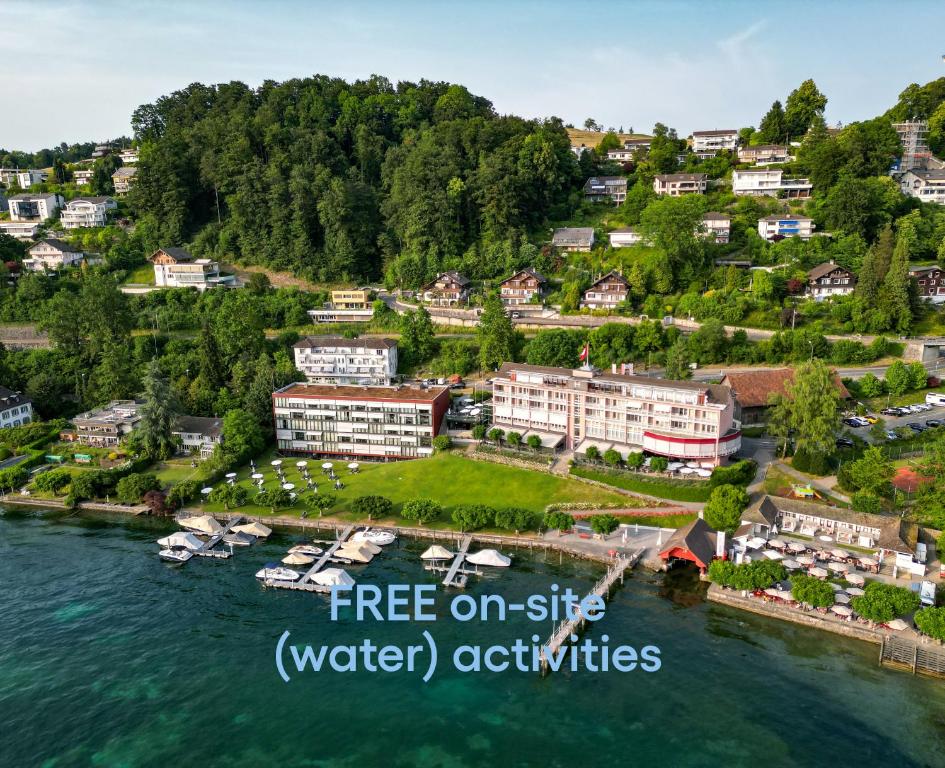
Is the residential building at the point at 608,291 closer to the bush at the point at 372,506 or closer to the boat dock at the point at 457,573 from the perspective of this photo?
the bush at the point at 372,506

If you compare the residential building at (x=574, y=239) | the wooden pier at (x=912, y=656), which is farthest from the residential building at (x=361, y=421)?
the residential building at (x=574, y=239)

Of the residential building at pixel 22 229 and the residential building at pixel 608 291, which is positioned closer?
the residential building at pixel 608 291

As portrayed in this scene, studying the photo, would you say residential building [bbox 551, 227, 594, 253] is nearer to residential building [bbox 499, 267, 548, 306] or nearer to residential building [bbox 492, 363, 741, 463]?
residential building [bbox 499, 267, 548, 306]

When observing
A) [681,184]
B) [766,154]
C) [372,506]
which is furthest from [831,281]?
[372,506]

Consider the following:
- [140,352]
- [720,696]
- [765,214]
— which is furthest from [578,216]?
[720,696]

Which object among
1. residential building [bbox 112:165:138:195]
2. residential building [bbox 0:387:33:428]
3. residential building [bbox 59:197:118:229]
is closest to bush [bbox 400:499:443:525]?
residential building [bbox 0:387:33:428]

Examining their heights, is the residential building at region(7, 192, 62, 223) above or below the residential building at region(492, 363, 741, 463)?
above
